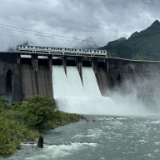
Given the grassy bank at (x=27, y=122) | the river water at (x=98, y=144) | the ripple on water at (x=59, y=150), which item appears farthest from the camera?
the grassy bank at (x=27, y=122)

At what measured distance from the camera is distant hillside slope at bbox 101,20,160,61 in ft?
322

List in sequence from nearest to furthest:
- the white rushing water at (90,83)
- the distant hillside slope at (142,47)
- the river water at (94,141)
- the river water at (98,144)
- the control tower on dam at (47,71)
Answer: the river water at (98,144) → the river water at (94,141) → the control tower on dam at (47,71) → the white rushing water at (90,83) → the distant hillside slope at (142,47)

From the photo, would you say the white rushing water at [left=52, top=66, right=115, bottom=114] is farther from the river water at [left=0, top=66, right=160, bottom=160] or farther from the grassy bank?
the grassy bank

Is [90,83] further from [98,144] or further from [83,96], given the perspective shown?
[98,144]

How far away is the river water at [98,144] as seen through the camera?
1677 cm

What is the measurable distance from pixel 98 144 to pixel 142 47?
91.2m

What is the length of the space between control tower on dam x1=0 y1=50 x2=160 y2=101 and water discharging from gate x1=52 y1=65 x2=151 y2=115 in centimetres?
93

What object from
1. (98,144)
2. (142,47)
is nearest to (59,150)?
(98,144)

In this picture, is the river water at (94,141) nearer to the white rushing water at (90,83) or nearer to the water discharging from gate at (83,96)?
the water discharging from gate at (83,96)

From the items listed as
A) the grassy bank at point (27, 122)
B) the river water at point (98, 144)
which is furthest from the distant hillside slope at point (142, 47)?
the river water at point (98, 144)

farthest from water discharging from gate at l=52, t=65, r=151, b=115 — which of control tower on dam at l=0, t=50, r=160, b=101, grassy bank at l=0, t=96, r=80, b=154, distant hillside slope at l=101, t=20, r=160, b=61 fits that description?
distant hillside slope at l=101, t=20, r=160, b=61

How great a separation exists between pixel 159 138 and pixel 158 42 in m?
88.2

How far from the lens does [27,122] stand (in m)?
25.3

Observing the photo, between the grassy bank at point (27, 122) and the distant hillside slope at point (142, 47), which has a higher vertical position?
the distant hillside slope at point (142, 47)
